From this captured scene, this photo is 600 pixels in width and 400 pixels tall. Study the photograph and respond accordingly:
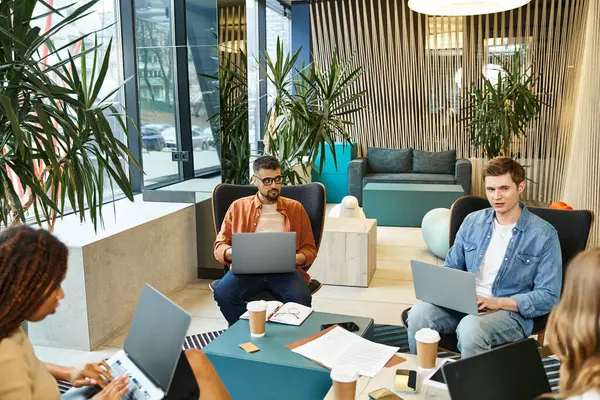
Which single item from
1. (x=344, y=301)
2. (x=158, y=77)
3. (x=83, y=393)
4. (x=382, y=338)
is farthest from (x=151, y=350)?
(x=158, y=77)

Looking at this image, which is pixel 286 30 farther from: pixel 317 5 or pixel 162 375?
pixel 162 375

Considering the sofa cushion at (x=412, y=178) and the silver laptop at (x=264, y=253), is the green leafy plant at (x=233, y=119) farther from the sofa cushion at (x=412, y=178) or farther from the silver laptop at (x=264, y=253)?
the sofa cushion at (x=412, y=178)

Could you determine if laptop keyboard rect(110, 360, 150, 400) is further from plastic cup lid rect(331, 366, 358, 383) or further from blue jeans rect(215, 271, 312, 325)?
blue jeans rect(215, 271, 312, 325)

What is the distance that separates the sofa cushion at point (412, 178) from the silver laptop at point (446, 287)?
5.20m

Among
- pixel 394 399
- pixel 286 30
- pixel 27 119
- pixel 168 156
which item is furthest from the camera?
pixel 286 30

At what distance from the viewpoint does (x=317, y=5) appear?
866 cm

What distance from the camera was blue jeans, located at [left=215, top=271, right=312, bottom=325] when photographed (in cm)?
317

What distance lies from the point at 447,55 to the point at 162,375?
24.6 ft

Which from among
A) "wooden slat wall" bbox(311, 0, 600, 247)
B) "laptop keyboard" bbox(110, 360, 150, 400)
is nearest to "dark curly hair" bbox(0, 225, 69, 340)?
"laptop keyboard" bbox(110, 360, 150, 400)

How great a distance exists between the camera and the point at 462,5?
5.05 m

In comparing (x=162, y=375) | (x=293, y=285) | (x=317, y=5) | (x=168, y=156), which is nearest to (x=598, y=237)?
(x=293, y=285)

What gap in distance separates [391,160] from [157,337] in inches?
268

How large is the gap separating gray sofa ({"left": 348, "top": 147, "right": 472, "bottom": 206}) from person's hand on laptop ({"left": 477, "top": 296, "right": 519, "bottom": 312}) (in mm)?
5200

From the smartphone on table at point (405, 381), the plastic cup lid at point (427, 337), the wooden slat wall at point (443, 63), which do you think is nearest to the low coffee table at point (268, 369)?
the smartphone on table at point (405, 381)
